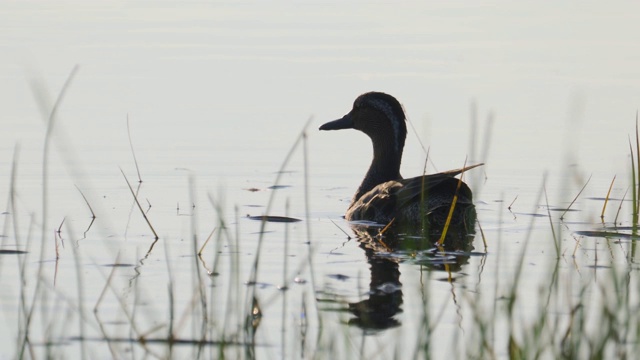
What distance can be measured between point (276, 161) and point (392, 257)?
15.9 ft

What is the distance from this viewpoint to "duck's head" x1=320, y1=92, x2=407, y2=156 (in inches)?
538

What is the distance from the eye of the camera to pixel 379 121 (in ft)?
45.4

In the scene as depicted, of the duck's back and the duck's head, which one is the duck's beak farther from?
the duck's back

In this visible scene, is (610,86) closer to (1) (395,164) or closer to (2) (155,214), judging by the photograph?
(1) (395,164)

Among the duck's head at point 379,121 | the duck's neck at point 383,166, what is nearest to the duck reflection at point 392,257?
the duck's neck at point 383,166

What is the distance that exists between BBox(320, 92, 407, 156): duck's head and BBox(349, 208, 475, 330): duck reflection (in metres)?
2.34

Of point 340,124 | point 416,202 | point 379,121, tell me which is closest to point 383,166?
point 379,121

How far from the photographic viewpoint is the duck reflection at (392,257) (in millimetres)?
7707

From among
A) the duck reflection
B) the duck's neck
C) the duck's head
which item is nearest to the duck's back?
the duck reflection

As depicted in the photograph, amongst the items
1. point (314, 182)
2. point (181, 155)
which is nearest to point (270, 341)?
point (314, 182)

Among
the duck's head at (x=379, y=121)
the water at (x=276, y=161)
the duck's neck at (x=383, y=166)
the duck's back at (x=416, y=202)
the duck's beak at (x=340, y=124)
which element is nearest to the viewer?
the water at (x=276, y=161)

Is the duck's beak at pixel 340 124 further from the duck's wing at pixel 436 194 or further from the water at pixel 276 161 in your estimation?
the duck's wing at pixel 436 194

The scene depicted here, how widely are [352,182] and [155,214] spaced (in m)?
2.95

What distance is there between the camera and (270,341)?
22.7 feet
